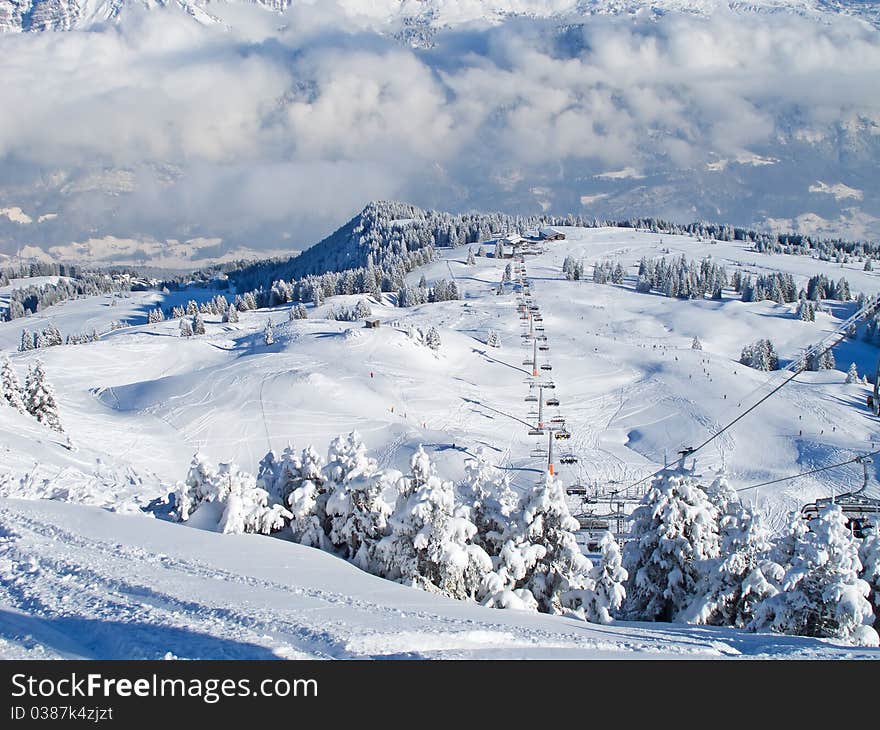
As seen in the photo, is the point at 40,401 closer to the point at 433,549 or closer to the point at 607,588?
the point at 433,549

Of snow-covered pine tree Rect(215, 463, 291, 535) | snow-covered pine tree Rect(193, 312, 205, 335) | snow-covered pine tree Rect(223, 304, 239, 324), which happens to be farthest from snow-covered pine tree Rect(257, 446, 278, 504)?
snow-covered pine tree Rect(223, 304, 239, 324)

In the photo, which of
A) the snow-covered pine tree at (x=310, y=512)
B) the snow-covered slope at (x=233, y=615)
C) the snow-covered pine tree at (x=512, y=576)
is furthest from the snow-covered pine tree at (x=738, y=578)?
the snow-covered pine tree at (x=310, y=512)

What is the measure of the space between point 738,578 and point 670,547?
2.71 metres

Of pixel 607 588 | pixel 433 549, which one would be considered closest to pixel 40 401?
pixel 433 549

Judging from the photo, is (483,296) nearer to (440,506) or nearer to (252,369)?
(252,369)

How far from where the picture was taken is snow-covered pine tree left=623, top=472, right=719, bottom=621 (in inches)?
1029

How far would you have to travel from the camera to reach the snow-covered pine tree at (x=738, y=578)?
2259cm

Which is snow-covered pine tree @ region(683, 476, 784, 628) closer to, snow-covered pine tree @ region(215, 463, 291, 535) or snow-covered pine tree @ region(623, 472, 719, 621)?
snow-covered pine tree @ region(623, 472, 719, 621)

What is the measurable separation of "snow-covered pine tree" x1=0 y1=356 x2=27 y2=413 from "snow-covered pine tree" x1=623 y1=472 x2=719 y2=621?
129 feet

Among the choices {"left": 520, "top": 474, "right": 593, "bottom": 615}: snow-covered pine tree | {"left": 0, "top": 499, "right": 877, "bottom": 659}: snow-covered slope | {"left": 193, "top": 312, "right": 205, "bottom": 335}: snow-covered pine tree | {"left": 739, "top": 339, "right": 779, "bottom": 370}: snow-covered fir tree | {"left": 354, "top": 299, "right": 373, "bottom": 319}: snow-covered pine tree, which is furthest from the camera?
{"left": 354, "top": 299, "right": 373, "bottom": 319}: snow-covered pine tree

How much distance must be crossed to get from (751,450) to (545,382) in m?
27.1

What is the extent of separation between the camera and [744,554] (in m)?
23.9
